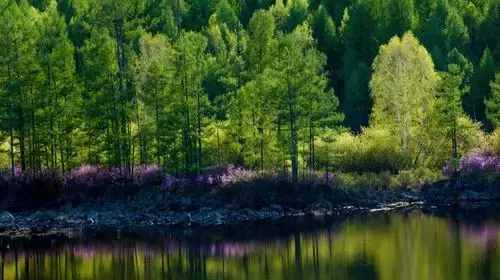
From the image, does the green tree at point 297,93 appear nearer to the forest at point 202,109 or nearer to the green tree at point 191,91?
the forest at point 202,109

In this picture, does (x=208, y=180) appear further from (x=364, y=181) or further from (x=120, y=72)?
(x=364, y=181)

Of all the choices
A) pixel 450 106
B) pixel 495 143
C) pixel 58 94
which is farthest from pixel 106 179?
pixel 495 143

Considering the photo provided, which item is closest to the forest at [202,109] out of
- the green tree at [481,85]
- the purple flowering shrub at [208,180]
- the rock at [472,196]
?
the purple flowering shrub at [208,180]

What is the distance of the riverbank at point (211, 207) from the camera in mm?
50094

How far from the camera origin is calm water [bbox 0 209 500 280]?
34062mm

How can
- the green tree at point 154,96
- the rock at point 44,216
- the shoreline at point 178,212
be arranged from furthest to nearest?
the green tree at point 154,96
the rock at point 44,216
the shoreline at point 178,212

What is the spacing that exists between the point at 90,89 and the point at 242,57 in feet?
51.0

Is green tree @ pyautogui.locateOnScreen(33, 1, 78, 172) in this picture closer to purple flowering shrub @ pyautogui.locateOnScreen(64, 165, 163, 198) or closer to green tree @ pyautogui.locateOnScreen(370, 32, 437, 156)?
purple flowering shrub @ pyautogui.locateOnScreen(64, 165, 163, 198)

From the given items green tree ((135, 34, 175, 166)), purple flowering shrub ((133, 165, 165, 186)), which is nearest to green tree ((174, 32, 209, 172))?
green tree ((135, 34, 175, 166))

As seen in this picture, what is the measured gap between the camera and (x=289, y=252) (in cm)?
3916

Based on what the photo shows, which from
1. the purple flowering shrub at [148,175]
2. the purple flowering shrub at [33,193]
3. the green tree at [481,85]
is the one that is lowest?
the purple flowering shrub at [33,193]

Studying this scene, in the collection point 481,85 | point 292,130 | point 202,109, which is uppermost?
point 481,85

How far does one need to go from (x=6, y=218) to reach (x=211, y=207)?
12.2 metres

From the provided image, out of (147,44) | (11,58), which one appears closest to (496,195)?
(11,58)
